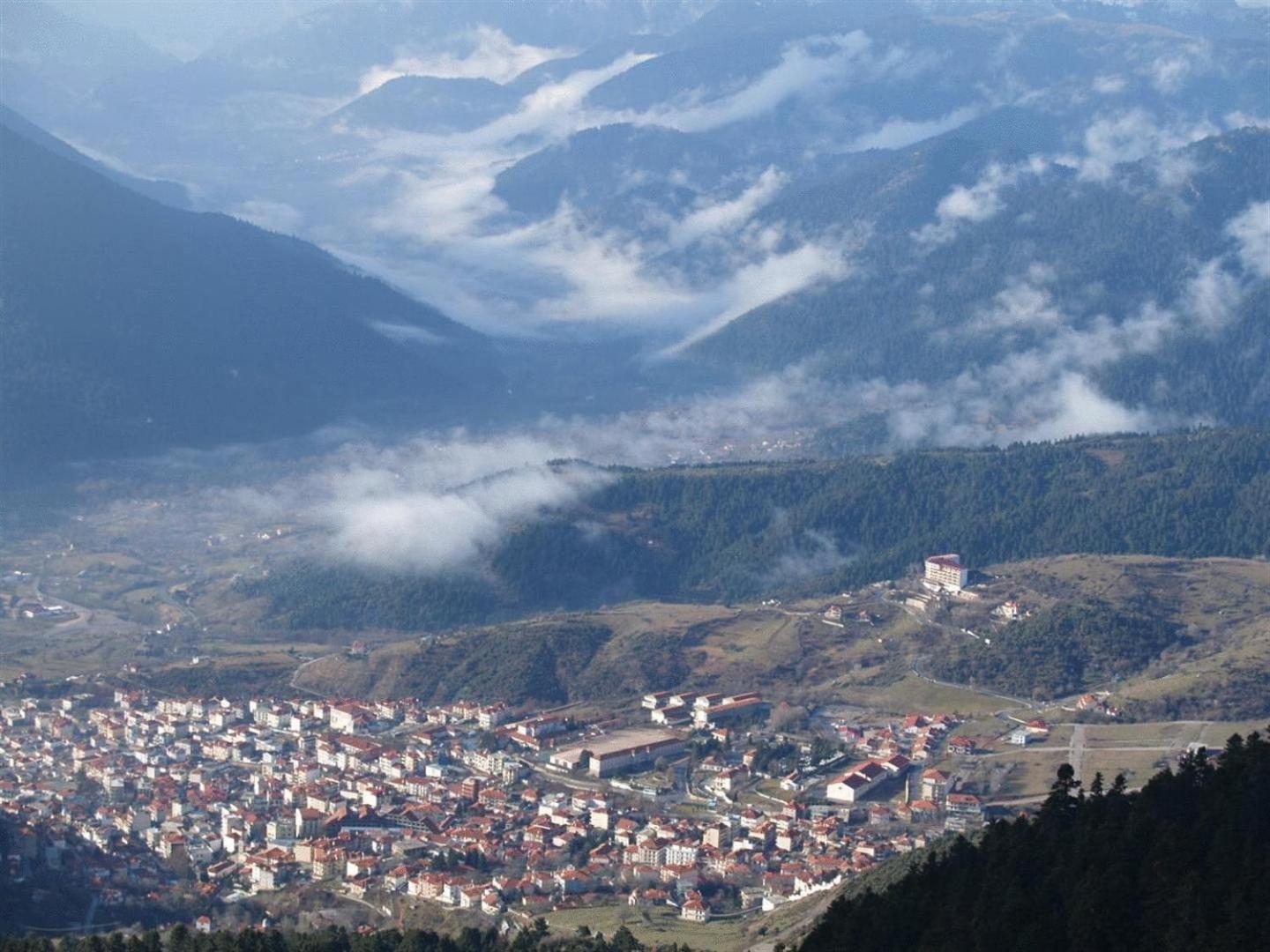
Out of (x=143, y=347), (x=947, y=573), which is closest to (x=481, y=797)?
(x=947, y=573)

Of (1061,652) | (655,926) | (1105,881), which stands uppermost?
(1061,652)

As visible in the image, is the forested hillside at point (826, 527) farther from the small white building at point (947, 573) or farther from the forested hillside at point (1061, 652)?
the forested hillside at point (1061, 652)

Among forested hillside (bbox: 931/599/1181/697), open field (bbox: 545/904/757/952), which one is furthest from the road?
open field (bbox: 545/904/757/952)

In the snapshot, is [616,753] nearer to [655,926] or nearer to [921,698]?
[921,698]

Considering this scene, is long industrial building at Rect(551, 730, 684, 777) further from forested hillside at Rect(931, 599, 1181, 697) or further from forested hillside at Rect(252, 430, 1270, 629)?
forested hillside at Rect(252, 430, 1270, 629)

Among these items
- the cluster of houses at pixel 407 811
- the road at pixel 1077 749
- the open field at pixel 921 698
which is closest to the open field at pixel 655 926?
the cluster of houses at pixel 407 811
